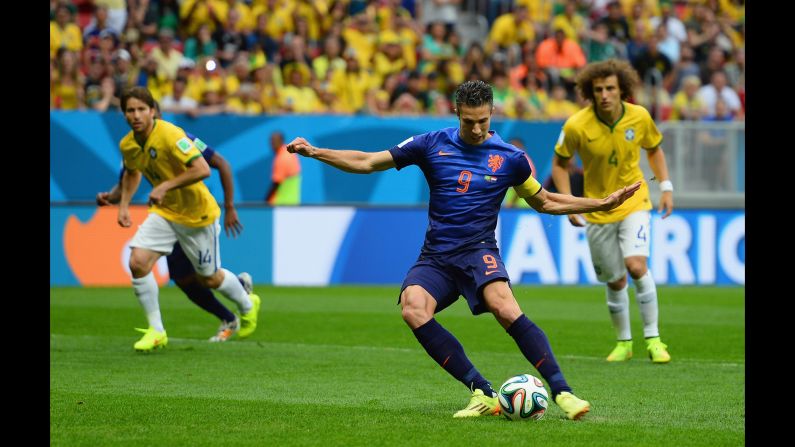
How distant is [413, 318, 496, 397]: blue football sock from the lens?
7.57 m

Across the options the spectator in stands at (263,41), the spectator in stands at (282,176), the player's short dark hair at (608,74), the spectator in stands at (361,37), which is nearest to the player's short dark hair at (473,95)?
the player's short dark hair at (608,74)

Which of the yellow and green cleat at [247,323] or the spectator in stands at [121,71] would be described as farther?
the spectator in stands at [121,71]

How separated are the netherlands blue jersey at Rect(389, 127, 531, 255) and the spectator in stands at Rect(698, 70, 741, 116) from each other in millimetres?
16552

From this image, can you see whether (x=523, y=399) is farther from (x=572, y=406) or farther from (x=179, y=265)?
(x=179, y=265)

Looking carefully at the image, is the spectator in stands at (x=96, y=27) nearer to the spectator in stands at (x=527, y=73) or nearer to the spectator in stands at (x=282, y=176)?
the spectator in stands at (x=282, y=176)

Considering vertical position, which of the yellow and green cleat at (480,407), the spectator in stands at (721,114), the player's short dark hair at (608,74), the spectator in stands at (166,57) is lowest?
the yellow and green cleat at (480,407)

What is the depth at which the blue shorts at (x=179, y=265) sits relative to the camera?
12297 millimetres

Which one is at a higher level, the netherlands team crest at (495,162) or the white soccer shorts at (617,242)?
the netherlands team crest at (495,162)

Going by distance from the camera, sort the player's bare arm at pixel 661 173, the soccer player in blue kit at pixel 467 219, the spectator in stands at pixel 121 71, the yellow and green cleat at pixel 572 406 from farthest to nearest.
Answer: the spectator in stands at pixel 121 71 → the player's bare arm at pixel 661 173 → the soccer player in blue kit at pixel 467 219 → the yellow and green cleat at pixel 572 406

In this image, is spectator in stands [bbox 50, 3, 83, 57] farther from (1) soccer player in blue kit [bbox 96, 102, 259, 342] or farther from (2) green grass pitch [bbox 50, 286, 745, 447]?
(1) soccer player in blue kit [bbox 96, 102, 259, 342]

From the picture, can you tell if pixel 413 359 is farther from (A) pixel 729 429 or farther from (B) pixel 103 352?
(A) pixel 729 429

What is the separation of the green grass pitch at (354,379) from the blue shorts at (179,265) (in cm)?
63
